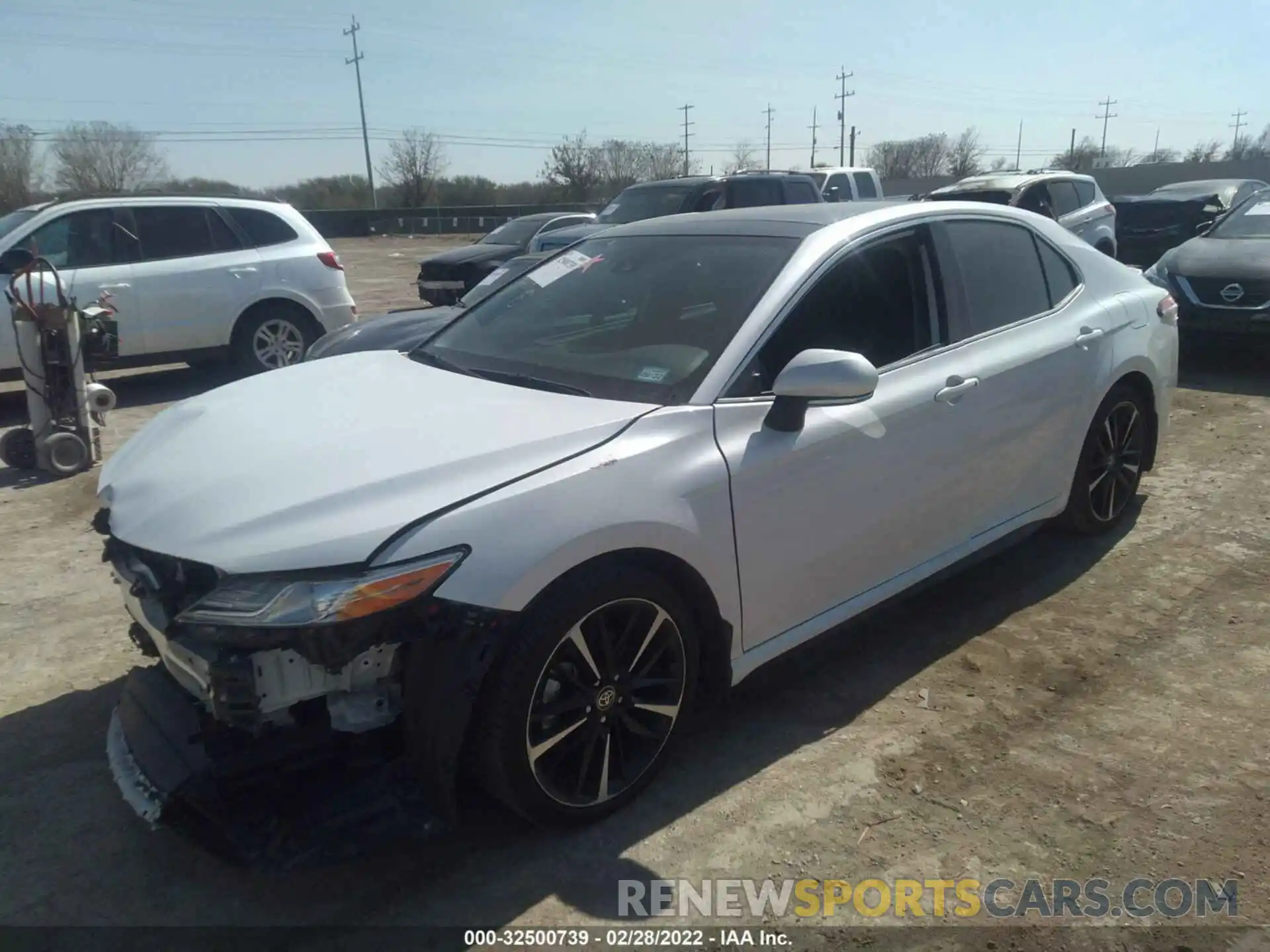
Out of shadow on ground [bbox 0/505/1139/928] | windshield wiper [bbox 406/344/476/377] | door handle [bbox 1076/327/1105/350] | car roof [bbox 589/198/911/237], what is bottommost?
shadow on ground [bbox 0/505/1139/928]

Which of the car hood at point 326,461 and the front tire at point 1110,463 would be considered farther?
the front tire at point 1110,463

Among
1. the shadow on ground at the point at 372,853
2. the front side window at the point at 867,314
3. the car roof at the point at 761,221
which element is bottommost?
the shadow on ground at the point at 372,853

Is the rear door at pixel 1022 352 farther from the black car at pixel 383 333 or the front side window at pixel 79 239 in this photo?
the front side window at pixel 79 239

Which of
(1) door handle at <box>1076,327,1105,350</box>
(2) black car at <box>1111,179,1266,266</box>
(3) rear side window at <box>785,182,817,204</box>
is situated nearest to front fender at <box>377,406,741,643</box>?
(1) door handle at <box>1076,327,1105,350</box>

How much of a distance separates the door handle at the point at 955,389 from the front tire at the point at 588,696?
4.42 ft

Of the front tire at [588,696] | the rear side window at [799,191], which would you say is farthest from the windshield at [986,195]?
the front tire at [588,696]

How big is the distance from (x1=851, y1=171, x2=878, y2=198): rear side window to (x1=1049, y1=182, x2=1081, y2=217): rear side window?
5020 mm

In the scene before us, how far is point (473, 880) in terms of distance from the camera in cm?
259

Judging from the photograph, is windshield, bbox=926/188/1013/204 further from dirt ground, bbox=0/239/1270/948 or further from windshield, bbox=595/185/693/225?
dirt ground, bbox=0/239/1270/948

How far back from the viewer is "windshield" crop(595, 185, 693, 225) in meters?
12.2

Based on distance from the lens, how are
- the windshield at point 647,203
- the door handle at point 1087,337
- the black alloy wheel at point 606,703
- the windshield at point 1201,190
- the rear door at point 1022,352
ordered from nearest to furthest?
the black alloy wheel at point 606,703 → the rear door at point 1022,352 → the door handle at point 1087,337 → the windshield at point 647,203 → the windshield at point 1201,190

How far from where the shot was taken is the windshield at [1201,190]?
15.4 meters

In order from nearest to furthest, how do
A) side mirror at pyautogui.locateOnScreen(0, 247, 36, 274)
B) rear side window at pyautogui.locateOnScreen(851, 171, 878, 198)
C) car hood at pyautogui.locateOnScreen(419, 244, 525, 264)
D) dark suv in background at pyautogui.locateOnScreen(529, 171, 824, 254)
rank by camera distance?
side mirror at pyautogui.locateOnScreen(0, 247, 36, 274) < dark suv in background at pyautogui.locateOnScreen(529, 171, 824, 254) < car hood at pyautogui.locateOnScreen(419, 244, 525, 264) < rear side window at pyautogui.locateOnScreen(851, 171, 878, 198)

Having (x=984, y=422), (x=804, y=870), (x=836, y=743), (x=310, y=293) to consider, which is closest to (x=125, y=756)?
(x=804, y=870)
